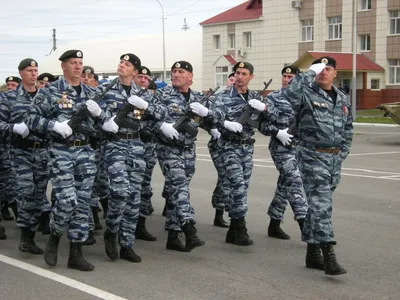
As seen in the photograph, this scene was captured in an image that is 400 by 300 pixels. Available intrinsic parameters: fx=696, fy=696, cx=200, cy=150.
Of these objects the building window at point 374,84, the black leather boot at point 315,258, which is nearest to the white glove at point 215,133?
the black leather boot at point 315,258

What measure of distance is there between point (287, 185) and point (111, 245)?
227 centimetres

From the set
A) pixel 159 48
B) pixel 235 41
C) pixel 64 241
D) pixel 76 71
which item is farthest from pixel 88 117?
pixel 159 48

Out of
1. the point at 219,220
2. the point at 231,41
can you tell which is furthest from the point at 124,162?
the point at 231,41

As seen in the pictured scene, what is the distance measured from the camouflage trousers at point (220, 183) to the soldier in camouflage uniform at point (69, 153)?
1.93 meters

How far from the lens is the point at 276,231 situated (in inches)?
328

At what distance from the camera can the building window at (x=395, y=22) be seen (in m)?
43.8

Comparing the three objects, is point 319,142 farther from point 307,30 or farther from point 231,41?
point 231,41

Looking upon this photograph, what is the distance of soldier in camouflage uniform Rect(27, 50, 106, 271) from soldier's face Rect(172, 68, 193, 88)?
3.94 ft

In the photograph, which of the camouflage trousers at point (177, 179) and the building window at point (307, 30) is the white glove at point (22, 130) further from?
the building window at point (307, 30)

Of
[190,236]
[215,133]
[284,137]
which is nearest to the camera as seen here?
[190,236]

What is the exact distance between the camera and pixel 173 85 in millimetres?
7828

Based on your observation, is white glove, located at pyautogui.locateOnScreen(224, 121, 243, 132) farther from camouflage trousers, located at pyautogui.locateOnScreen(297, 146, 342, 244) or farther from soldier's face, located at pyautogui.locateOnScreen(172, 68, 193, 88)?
camouflage trousers, located at pyautogui.locateOnScreen(297, 146, 342, 244)

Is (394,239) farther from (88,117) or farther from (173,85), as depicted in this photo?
(88,117)

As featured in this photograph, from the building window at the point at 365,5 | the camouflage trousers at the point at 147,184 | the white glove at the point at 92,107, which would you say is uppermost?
the building window at the point at 365,5
